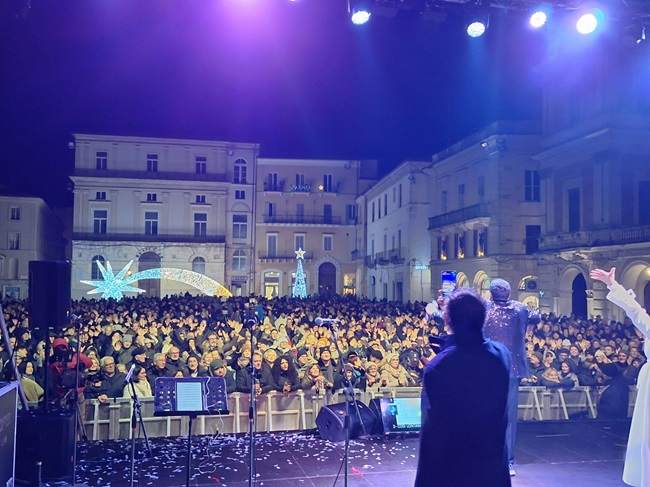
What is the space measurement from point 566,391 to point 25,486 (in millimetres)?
7477

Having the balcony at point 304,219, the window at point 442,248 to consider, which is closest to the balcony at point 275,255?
the balcony at point 304,219

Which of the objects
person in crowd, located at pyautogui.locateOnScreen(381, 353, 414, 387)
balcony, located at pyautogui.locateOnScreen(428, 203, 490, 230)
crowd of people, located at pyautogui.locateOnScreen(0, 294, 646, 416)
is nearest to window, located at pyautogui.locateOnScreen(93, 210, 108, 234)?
balcony, located at pyautogui.locateOnScreen(428, 203, 490, 230)

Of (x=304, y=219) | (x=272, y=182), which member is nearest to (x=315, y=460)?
(x=304, y=219)

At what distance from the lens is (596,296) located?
23438mm

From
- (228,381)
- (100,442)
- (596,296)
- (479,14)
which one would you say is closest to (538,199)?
(596,296)

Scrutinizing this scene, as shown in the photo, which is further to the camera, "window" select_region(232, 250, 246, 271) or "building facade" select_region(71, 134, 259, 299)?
"window" select_region(232, 250, 246, 271)

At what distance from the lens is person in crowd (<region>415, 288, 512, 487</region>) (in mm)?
2734

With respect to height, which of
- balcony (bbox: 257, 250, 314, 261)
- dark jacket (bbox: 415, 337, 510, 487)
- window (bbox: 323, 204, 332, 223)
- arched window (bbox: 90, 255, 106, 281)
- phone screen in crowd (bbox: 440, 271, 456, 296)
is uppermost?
window (bbox: 323, 204, 332, 223)

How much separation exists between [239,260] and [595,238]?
1219 inches

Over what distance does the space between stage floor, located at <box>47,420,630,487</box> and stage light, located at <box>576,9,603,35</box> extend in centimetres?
627

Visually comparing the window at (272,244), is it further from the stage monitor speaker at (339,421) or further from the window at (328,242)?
the stage monitor speaker at (339,421)

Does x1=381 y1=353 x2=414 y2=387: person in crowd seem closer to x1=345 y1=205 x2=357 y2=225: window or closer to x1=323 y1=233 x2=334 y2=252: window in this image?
x1=323 y1=233 x2=334 y2=252: window

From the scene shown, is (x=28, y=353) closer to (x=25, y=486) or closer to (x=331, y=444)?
(x=25, y=486)

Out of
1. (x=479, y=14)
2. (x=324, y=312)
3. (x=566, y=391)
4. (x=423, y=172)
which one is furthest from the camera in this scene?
(x=423, y=172)
